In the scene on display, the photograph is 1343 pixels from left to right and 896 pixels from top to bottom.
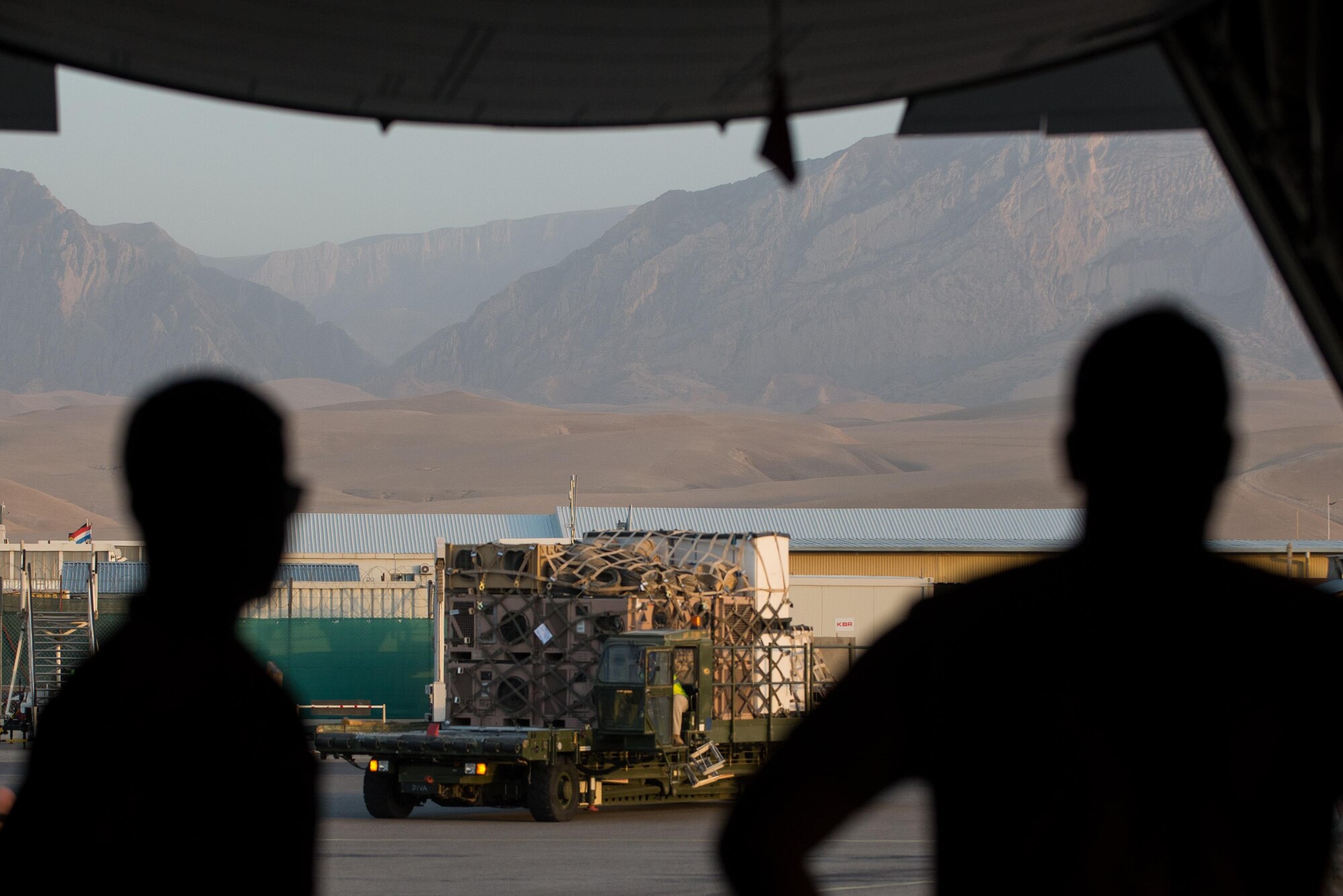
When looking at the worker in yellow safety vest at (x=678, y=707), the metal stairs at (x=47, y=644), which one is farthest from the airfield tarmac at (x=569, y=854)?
the metal stairs at (x=47, y=644)

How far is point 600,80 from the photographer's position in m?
6.83

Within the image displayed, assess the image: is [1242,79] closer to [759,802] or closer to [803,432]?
[759,802]

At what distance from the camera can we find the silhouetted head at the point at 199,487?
2365mm

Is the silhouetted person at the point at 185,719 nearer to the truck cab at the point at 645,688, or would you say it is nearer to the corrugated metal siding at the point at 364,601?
the truck cab at the point at 645,688

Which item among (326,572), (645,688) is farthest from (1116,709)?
(326,572)

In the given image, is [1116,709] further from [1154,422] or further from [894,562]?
[894,562]

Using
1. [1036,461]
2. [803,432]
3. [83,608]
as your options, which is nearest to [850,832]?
[83,608]

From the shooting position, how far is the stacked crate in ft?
68.8

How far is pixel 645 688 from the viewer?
62.7ft

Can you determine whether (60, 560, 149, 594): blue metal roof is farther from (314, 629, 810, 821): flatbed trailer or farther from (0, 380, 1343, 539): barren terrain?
(0, 380, 1343, 539): barren terrain

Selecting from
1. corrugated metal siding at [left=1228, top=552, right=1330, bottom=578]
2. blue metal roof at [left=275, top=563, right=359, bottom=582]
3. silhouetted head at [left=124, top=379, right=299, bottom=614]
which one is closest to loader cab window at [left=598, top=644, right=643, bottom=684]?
silhouetted head at [left=124, top=379, right=299, bottom=614]

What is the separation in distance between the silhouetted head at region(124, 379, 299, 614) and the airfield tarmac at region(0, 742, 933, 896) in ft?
30.0

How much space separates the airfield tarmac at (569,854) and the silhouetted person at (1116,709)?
8.97 m

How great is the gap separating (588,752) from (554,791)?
673mm
